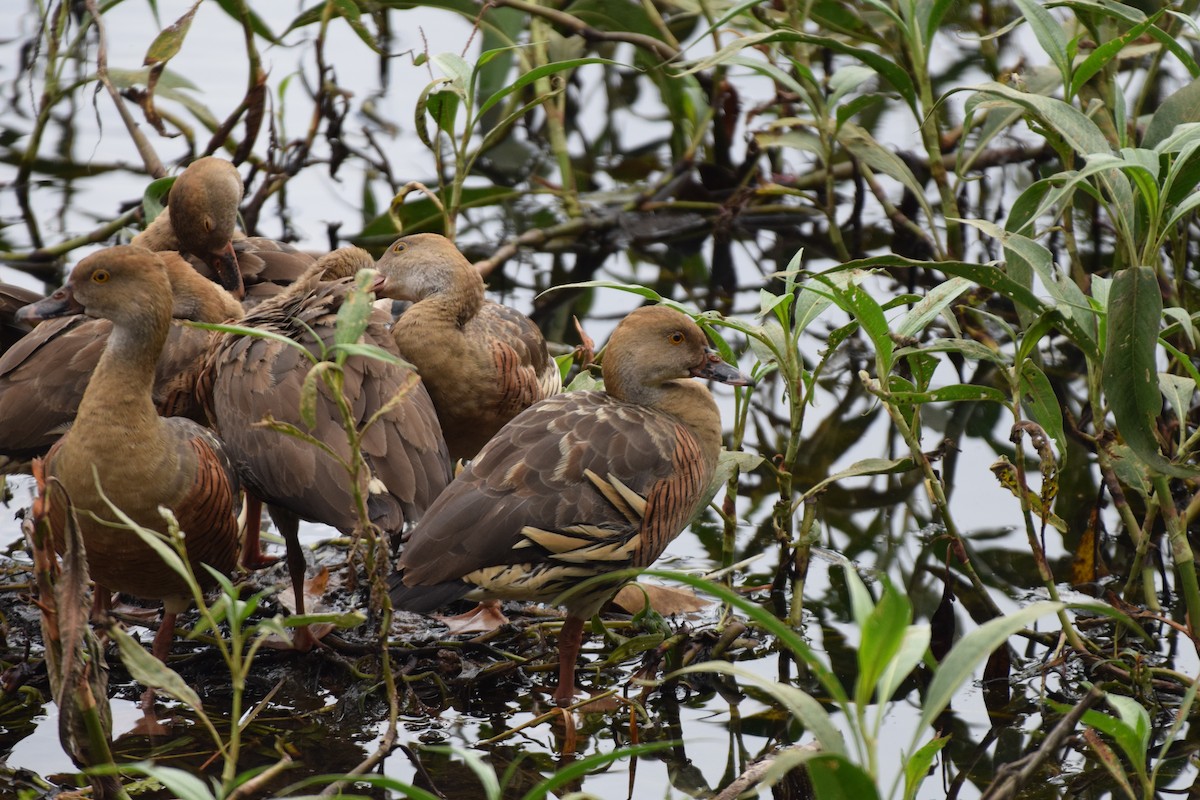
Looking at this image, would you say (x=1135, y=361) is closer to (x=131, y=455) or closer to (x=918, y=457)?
(x=918, y=457)

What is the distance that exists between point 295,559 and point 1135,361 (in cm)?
289

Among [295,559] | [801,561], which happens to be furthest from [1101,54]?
[295,559]

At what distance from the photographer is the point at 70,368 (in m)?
5.46

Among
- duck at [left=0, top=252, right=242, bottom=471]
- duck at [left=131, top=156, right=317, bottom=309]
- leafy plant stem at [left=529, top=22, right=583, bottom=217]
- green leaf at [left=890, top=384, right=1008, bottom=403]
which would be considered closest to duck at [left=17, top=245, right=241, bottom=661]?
duck at [left=0, top=252, right=242, bottom=471]

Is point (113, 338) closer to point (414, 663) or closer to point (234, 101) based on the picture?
point (414, 663)

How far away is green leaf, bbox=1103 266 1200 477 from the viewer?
13.3 feet

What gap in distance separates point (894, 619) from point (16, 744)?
9.59 feet

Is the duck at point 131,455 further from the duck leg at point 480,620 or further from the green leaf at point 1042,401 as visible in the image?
the green leaf at point 1042,401

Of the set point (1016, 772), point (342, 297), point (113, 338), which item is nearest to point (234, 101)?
point (342, 297)

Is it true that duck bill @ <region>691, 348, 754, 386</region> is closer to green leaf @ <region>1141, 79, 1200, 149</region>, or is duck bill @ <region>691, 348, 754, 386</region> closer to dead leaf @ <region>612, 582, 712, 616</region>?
dead leaf @ <region>612, 582, 712, 616</region>

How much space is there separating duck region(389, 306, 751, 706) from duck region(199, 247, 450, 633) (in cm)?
27

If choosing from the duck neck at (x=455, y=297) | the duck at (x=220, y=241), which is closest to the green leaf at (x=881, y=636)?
the duck neck at (x=455, y=297)

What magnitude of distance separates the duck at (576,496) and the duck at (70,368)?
147 centimetres

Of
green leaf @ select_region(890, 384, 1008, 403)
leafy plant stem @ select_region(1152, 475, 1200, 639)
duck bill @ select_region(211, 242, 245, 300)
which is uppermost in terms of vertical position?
duck bill @ select_region(211, 242, 245, 300)
